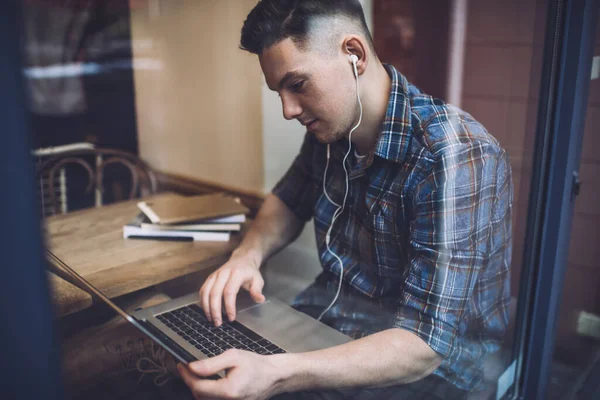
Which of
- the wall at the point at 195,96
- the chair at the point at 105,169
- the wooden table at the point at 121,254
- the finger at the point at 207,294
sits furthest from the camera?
the chair at the point at 105,169

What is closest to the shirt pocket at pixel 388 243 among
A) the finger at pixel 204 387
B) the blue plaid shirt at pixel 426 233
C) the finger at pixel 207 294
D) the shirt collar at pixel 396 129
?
the blue plaid shirt at pixel 426 233

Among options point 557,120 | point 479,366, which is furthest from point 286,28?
point 479,366

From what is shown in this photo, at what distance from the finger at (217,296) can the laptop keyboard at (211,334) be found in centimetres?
2

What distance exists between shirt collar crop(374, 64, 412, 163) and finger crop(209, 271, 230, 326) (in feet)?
1.35

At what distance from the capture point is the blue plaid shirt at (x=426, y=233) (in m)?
0.92

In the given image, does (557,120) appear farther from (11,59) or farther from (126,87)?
(126,87)

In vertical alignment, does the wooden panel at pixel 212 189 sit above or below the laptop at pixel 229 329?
above

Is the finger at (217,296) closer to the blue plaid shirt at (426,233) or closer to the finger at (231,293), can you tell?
the finger at (231,293)

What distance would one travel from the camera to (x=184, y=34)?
1.53 meters

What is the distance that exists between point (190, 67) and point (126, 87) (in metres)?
0.43

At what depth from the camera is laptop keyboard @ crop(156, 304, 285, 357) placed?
870mm

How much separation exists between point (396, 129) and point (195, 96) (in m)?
0.88

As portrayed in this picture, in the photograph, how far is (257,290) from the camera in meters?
1.06

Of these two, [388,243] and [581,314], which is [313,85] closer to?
[388,243]
